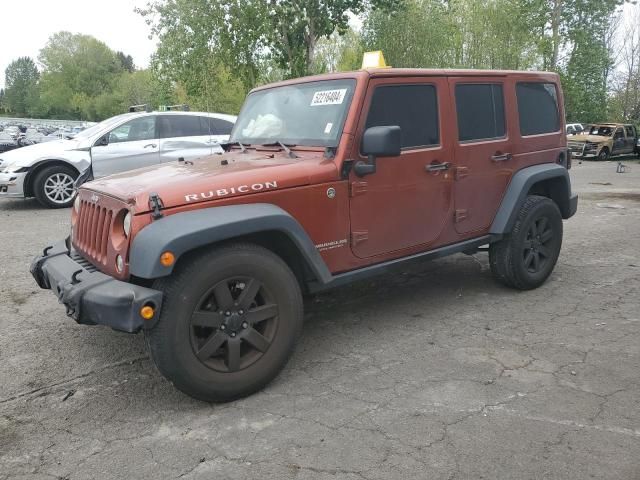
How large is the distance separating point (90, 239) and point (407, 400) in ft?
7.05

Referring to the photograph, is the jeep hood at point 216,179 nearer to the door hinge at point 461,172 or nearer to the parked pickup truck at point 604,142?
the door hinge at point 461,172

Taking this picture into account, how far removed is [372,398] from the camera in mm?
3150

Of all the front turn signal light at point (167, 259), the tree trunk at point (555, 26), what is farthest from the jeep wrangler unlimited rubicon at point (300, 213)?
the tree trunk at point (555, 26)

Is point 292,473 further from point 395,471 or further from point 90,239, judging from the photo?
point 90,239

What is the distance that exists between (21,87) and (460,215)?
116 meters

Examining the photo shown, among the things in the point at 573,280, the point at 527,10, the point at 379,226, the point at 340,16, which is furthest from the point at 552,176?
the point at 527,10

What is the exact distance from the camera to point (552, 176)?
16.1 ft

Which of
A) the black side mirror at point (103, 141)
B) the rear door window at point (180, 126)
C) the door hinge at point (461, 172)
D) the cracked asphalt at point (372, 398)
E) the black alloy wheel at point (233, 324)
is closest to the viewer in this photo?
the cracked asphalt at point (372, 398)

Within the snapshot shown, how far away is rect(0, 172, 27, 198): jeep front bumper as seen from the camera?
9281mm

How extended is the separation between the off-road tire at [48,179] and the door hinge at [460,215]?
25.2 feet

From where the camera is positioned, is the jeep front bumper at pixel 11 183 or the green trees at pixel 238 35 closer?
the jeep front bumper at pixel 11 183

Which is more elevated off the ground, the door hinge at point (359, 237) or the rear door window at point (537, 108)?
the rear door window at point (537, 108)

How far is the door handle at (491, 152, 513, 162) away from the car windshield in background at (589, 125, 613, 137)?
22342 mm

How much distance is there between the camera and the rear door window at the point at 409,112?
3.77 metres
